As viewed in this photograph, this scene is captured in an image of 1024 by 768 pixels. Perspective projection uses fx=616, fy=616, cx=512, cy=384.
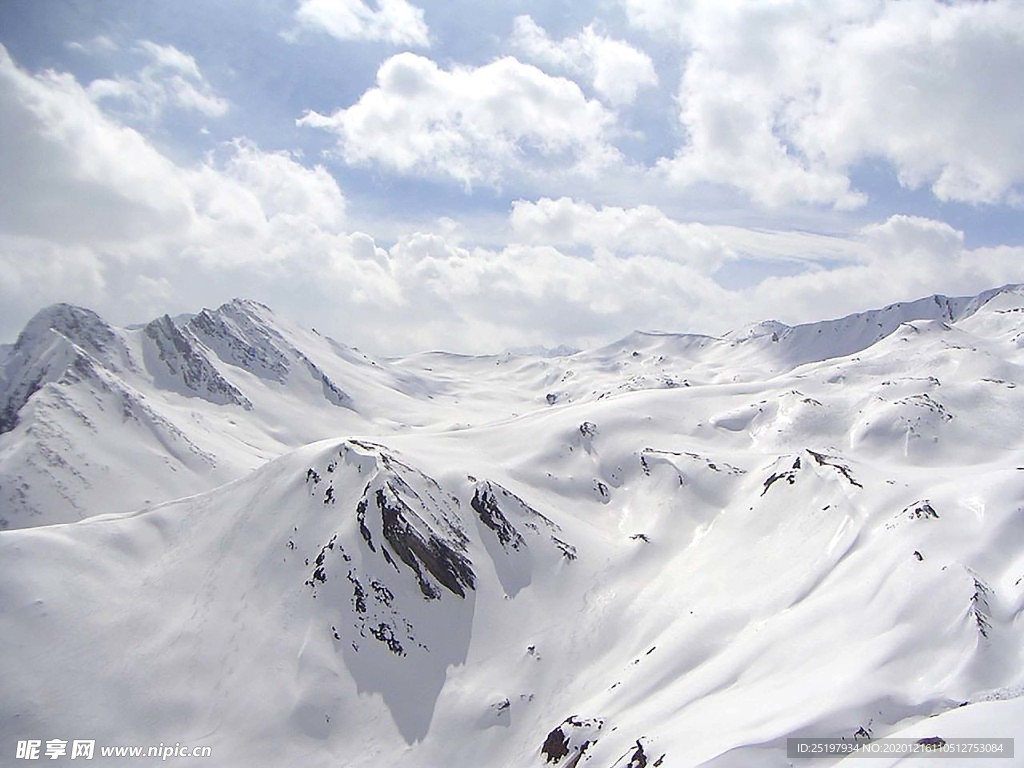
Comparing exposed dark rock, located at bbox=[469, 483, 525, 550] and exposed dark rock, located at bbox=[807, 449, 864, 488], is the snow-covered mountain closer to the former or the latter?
exposed dark rock, located at bbox=[469, 483, 525, 550]

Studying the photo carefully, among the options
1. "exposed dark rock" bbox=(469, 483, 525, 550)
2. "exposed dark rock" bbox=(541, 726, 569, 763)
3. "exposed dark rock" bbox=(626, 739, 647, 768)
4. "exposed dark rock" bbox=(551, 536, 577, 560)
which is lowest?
"exposed dark rock" bbox=(541, 726, 569, 763)

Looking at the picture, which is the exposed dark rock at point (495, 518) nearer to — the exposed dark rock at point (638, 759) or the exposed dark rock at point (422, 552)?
the exposed dark rock at point (422, 552)

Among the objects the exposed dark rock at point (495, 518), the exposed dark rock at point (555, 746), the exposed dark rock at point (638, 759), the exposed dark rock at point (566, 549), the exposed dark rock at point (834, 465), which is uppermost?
the exposed dark rock at point (834, 465)

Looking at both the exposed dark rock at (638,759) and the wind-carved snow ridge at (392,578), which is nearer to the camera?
the exposed dark rock at (638,759)

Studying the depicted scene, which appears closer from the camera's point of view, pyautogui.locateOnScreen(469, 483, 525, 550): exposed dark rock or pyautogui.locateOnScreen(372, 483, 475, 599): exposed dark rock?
pyautogui.locateOnScreen(372, 483, 475, 599): exposed dark rock

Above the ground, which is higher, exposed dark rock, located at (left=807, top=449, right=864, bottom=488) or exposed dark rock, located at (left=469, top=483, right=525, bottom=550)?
exposed dark rock, located at (left=807, top=449, right=864, bottom=488)

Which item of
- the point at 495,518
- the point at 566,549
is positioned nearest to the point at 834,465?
the point at 566,549

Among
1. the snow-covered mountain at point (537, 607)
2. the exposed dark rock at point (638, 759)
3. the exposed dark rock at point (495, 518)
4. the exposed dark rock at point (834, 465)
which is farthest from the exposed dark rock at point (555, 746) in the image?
the exposed dark rock at point (834, 465)

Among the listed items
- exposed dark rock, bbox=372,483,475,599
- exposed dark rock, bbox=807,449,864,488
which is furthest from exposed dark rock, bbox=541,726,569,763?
exposed dark rock, bbox=807,449,864,488

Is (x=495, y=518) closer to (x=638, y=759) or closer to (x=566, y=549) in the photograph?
(x=566, y=549)

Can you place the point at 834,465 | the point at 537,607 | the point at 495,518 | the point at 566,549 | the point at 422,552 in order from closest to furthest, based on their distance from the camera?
the point at 422,552 → the point at 537,607 → the point at 834,465 → the point at 566,549 → the point at 495,518

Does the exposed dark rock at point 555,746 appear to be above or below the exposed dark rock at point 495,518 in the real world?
below
